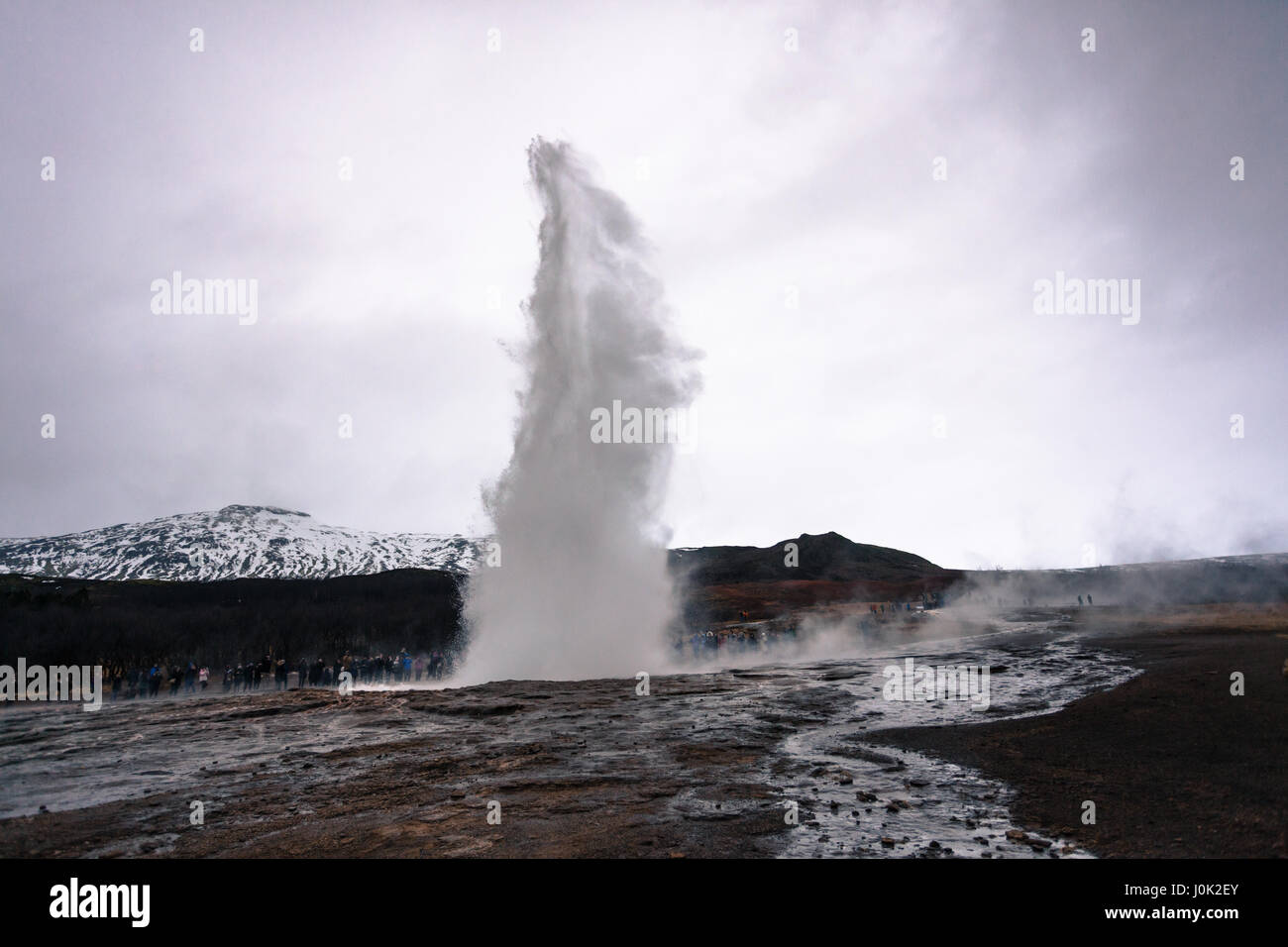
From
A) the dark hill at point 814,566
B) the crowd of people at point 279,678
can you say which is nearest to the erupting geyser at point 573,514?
the crowd of people at point 279,678

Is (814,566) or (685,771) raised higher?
(685,771)

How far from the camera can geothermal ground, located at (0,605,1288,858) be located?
22.3ft

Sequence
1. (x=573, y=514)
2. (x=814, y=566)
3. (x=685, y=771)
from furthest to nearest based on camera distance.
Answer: (x=814, y=566)
(x=573, y=514)
(x=685, y=771)

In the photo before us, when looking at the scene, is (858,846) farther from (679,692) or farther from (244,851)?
(679,692)

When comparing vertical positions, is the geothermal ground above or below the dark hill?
above

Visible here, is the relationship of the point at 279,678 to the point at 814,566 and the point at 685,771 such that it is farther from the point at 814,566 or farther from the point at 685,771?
the point at 814,566

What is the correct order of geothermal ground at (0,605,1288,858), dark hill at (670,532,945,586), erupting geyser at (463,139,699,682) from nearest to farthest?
geothermal ground at (0,605,1288,858) → erupting geyser at (463,139,699,682) → dark hill at (670,532,945,586)

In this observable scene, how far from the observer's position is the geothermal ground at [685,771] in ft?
22.3

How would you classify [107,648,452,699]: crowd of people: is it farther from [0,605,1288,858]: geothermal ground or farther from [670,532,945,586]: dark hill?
[670,532,945,586]: dark hill

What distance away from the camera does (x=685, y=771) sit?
10078mm

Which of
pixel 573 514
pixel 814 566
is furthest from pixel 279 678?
pixel 814 566

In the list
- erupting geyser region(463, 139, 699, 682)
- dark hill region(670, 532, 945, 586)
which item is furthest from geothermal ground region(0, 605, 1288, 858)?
dark hill region(670, 532, 945, 586)

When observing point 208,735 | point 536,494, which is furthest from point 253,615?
point 208,735
